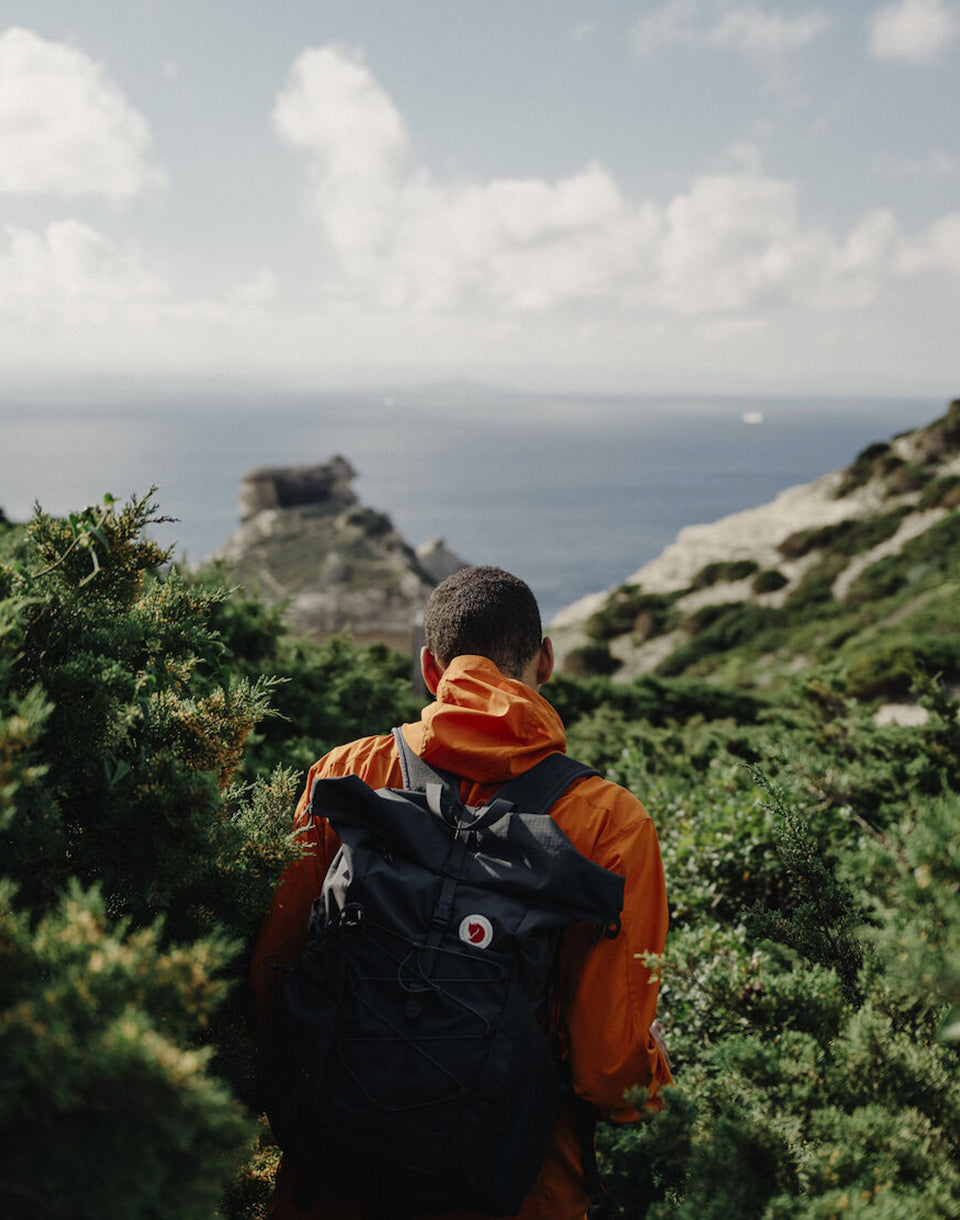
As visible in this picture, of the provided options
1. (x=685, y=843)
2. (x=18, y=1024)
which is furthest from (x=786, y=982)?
(x=685, y=843)

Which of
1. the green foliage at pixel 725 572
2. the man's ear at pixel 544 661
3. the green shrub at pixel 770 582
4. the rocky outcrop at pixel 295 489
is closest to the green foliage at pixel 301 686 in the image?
the man's ear at pixel 544 661

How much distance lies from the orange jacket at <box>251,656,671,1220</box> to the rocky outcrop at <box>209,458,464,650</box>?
20711mm

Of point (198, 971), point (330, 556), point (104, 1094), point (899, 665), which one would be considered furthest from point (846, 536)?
point (104, 1094)

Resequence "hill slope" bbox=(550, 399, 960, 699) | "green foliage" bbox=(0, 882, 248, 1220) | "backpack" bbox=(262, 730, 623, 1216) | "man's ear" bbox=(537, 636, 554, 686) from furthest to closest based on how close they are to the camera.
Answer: "hill slope" bbox=(550, 399, 960, 699) < "man's ear" bbox=(537, 636, 554, 686) < "backpack" bbox=(262, 730, 623, 1216) < "green foliage" bbox=(0, 882, 248, 1220)

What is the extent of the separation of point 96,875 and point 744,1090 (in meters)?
1.62

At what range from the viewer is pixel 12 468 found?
325 feet

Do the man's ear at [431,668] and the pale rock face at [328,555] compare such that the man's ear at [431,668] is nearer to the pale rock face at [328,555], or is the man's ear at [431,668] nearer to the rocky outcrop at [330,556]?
the pale rock face at [328,555]

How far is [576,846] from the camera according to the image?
217cm

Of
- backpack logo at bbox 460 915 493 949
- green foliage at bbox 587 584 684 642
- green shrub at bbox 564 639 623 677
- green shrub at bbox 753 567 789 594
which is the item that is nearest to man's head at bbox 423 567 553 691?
backpack logo at bbox 460 915 493 949

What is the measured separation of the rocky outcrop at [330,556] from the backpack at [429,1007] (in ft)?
68.8

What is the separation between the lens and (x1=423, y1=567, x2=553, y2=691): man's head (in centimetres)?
255

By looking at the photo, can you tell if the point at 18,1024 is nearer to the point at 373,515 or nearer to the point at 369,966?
the point at 369,966

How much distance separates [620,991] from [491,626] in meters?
1.14

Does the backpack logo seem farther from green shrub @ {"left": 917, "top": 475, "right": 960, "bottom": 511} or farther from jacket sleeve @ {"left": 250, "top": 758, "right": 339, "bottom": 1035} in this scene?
green shrub @ {"left": 917, "top": 475, "right": 960, "bottom": 511}
